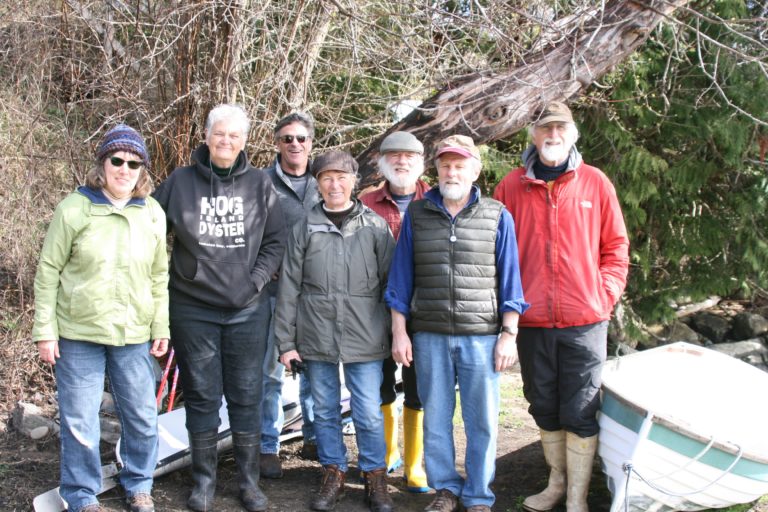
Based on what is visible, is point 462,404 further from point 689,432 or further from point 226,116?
point 226,116

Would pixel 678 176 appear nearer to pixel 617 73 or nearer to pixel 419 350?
Answer: pixel 617 73

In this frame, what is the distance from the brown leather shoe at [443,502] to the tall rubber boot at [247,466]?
3.09ft

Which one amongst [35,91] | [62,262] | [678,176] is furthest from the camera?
[678,176]

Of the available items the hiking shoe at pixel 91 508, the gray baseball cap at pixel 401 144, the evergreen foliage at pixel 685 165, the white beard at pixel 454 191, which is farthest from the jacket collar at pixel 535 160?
the evergreen foliage at pixel 685 165

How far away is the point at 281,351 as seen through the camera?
13.4 feet

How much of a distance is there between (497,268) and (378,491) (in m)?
1.41

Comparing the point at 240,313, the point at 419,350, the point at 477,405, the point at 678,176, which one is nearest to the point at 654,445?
the point at 477,405

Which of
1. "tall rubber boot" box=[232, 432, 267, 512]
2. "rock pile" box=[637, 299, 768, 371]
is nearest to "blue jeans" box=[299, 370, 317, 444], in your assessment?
"tall rubber boot" box=[232, 432, 267, 512]

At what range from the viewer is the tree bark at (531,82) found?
555 centimetres

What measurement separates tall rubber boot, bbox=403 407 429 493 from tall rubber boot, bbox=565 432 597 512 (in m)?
0.87

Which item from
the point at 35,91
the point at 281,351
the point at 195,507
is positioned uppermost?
the point at 35,91

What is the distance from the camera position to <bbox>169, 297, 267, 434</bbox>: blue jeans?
3973 millimetres

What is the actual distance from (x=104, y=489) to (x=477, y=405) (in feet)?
6.93

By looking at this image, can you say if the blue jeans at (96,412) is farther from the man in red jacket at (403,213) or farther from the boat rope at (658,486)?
the boat rope at (658,486)
